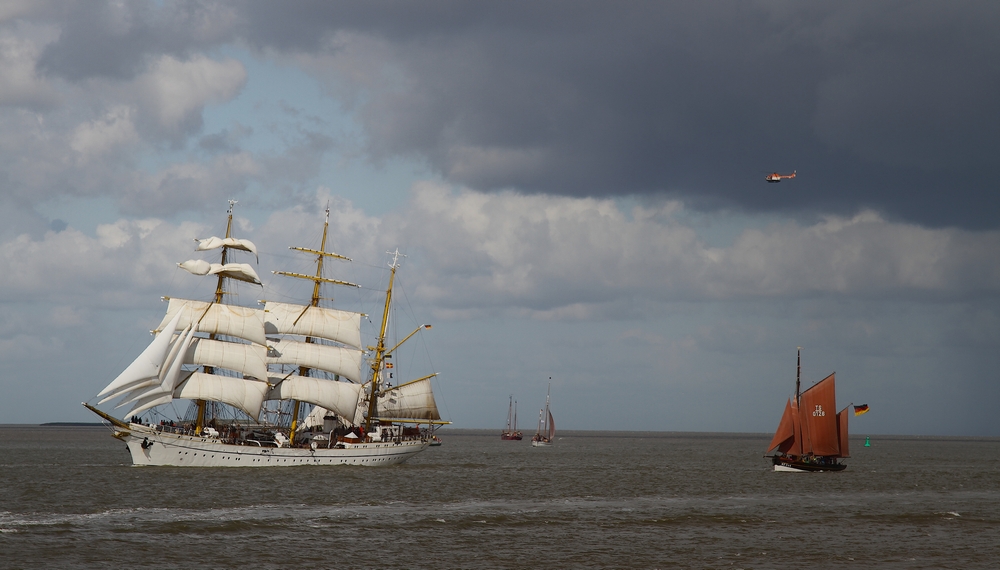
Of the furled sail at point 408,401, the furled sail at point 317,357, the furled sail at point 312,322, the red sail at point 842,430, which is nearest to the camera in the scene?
the red sail at point 842,430

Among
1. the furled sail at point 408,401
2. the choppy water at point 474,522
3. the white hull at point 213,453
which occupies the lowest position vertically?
the choppy water at point 474,522

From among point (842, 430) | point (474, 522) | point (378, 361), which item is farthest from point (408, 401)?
point (474, 522)

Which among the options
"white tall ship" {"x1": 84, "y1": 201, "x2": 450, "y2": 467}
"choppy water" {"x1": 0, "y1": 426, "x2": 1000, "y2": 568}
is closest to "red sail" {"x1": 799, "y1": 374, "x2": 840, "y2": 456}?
"choppy water" {"x1": 0, "y1": 426, "x2": 1000, "y2": 568}

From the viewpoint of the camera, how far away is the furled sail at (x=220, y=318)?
101562 millimetres

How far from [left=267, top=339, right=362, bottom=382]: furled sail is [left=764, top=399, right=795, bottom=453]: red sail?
52624mm

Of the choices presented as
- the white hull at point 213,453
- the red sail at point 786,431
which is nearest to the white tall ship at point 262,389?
the white hull at point 213,453

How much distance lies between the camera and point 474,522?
56188 mm

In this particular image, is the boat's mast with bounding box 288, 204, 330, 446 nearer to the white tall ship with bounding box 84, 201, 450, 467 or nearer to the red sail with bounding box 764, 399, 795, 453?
the white tall ship with bounding box 84, 201, 450, 467

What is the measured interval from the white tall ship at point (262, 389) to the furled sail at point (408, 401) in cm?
14

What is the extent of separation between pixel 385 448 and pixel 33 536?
67.6 meters

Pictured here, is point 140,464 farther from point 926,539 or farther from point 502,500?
point 926,539

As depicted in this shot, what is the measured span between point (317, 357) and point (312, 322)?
5076mm

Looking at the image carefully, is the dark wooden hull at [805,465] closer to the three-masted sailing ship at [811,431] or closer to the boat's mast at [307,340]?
the three-masted sailing ship at [811,431]

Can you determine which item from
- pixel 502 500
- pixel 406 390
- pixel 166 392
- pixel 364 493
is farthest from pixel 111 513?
pixel 406 390
